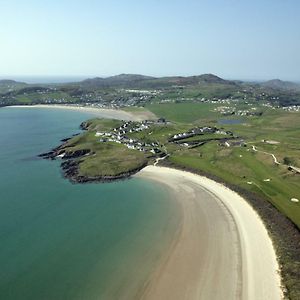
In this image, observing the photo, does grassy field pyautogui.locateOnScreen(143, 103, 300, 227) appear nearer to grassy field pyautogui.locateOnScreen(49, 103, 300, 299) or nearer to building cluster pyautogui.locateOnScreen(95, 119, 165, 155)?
grassy field pyautogui.locateOnScreen(49, 103, 300, 299)

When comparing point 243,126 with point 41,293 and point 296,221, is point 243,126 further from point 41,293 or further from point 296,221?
point 41,293

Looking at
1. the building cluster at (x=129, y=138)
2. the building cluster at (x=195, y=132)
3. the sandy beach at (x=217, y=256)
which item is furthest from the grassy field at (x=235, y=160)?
the sandy beach at (x=217, y=256)

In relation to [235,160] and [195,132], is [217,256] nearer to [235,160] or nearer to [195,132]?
[235,160]

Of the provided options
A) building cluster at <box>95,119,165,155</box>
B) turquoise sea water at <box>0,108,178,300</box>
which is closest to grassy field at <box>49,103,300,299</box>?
building cluster at <box>95,119,165,155</box>

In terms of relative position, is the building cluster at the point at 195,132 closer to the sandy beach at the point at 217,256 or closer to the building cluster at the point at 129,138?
the building cluster at the point at 129,138

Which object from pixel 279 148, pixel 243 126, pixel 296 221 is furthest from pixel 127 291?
pixel 243 126

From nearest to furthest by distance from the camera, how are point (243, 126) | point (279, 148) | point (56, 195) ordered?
point (56, 195) → point (279, 148) → point (243, 126)

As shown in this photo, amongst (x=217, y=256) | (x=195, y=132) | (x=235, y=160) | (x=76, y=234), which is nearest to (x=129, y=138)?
(x=195, y=132)
